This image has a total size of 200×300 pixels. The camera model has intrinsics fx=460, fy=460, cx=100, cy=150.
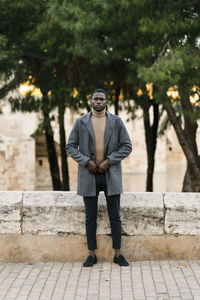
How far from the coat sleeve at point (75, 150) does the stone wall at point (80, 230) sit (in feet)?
1.84

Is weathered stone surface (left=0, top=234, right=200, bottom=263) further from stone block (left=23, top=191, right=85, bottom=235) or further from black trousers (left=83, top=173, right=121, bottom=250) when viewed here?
black trousers (left=83, top=173, right=121, bottom=250)

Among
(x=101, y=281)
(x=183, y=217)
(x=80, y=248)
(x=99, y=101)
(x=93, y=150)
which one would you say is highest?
(x=99, y=101)

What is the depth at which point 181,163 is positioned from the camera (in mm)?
43125

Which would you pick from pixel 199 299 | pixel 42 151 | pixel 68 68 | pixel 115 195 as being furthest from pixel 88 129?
pixel 42 151

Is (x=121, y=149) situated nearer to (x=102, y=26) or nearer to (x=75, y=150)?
(x=75, y=150)

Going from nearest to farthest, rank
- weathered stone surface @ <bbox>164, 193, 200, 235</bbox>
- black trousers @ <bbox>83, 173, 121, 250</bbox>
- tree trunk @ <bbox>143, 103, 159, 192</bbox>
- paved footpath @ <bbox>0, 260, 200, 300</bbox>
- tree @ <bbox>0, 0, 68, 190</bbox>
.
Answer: paved footpath @ <bbox>0, 260, 200, 300</bbox> → black trousers @ <bbox>83, 173, 121, 250</bbox> → weathered stone surface @ <bbox>164, 193, 200, 235</bbox> → tree @ <bbox>0, 0, 68, 190</bbox> → tree trunk @ <bbox>143, 103, 159, 192</bbox>

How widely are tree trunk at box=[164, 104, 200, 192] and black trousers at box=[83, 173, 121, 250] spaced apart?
17.4 feet

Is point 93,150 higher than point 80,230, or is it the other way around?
point 93,150

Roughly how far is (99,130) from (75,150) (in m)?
0.30

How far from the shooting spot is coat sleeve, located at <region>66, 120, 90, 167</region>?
14.4 ft

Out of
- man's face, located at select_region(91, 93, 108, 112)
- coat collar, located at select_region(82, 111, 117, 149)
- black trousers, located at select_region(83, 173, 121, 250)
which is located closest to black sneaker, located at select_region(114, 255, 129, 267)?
black trousers, located at select_region(83, 173, 121, 250)

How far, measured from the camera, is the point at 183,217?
4672mm

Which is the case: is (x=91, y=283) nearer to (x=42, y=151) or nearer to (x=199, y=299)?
(x=199, y=299)

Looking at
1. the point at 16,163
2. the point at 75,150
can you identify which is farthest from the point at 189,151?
the point at 16,163
